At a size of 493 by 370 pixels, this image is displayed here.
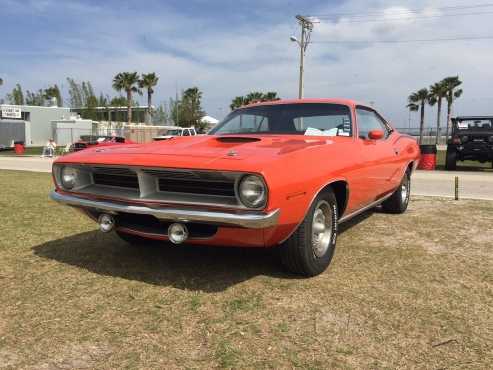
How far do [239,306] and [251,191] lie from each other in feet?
2.34

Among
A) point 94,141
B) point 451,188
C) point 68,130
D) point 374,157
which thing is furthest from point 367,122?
point 68,130

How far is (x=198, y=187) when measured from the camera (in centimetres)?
301

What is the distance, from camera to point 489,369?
2129 mm

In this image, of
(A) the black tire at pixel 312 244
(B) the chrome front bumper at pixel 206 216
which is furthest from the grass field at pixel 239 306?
(B) the chrome front bumper at pixel 206 216

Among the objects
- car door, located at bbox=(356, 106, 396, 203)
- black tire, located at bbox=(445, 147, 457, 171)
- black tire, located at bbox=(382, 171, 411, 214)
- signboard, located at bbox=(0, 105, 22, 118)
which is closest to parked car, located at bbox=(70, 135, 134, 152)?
black tire, located at bbox=(445, 147, 457, 171)

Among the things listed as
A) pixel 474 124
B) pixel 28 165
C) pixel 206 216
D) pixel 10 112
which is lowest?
pixel 28 165

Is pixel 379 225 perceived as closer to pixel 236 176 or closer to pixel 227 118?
pixel 227 118

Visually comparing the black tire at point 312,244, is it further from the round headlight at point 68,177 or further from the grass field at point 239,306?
the round headlight at point 68,177

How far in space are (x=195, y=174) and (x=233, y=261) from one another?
109 cm

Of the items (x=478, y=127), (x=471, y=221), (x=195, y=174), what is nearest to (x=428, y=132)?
(x=478, y=127)

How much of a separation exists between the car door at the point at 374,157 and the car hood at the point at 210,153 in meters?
0.47

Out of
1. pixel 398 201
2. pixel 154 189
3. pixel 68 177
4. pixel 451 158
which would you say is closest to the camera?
pixel 154 189

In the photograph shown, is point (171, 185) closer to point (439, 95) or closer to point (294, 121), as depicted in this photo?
point (294, 121)

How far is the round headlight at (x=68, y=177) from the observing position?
3551mm
